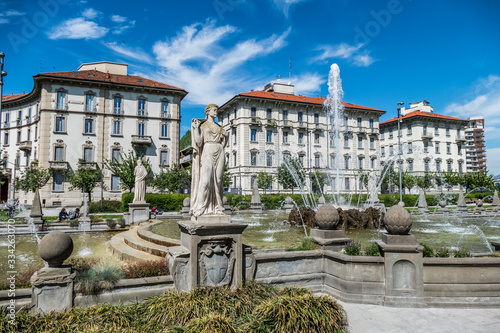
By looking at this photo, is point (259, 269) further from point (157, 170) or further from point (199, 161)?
point (157, 170)

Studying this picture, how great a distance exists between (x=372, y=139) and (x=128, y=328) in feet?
197

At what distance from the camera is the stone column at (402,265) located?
5.91 metres

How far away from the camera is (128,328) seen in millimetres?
4477

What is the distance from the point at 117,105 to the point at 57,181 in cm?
1217

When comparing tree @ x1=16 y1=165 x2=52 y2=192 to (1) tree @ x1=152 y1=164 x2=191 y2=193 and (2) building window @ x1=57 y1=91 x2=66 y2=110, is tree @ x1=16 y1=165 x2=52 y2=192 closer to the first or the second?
(2) building window @ x1=57 y1=91 x2=66 y2=110

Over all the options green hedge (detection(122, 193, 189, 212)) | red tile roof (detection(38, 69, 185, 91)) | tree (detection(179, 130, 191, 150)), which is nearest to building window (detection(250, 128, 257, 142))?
red tile roof (detection(38, 69, 185, 91))

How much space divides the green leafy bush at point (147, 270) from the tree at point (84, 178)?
33410 millimetres

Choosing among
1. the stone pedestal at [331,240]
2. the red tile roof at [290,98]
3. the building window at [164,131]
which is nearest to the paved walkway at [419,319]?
the stone pedestal at [331,240]

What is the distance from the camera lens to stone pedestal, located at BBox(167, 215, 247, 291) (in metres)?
5.52

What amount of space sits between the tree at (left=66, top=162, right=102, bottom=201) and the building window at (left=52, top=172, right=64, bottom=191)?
1159 millimetres

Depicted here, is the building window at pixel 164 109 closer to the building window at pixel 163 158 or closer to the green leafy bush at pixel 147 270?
the building window at pixel 163 158

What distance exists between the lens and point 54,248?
478 cm

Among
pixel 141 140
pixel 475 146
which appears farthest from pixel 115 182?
pixel 475 146

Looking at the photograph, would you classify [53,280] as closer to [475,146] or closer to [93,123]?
[93,123]
